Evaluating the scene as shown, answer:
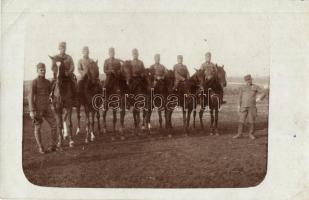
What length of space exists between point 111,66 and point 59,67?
25 centimetres

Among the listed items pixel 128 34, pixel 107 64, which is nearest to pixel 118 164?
pixel 107 64

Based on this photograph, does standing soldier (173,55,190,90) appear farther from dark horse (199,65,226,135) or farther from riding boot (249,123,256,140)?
riding boot (249,123,256,140)

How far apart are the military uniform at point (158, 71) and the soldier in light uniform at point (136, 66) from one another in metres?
0.05

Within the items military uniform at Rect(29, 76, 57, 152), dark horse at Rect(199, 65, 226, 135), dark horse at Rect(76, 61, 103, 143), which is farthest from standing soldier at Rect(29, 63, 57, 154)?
dark horse at Rect(199, 65, 226, 135)

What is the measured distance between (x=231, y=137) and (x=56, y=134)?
862mm

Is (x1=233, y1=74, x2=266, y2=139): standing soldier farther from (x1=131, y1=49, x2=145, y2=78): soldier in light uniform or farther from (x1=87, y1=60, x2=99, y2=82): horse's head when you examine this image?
(x1=87, y1=60, x2=99, y2=82): horse's head

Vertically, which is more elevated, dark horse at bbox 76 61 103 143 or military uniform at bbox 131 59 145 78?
military uniform at bbox 131 59 145 78

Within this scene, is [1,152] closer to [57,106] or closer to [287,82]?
[57,106]

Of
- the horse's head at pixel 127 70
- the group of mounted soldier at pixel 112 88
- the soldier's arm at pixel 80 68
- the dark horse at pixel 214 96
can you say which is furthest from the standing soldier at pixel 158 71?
the soldier's arm at pixel 80 68

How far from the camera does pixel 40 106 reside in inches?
84.0

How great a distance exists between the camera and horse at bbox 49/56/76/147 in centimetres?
212

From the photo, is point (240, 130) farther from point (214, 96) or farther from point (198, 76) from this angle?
point (198, 76)

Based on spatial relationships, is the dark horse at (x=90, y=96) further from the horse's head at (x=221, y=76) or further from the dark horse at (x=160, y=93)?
the horse's head at (x=221, y=76)

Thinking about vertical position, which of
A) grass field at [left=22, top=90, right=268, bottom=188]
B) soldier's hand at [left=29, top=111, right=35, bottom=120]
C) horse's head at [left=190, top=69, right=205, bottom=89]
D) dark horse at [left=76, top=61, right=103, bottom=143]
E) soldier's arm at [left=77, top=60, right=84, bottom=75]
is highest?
soldier's arm at [left=77, top=60, right=84, bottom=75]
